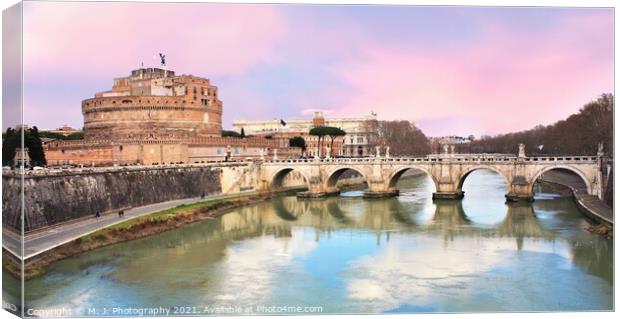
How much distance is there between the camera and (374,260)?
1338cm

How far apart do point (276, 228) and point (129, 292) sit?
7.78m

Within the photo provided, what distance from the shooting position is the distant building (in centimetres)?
4656

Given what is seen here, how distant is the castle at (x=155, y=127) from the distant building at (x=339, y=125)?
10924 mm

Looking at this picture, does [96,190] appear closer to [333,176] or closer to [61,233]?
[61,233]

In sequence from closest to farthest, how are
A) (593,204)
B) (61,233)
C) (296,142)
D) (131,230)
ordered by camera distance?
1. (61,233)
2. (131,230)
3. (593,204)
4. (296,142)

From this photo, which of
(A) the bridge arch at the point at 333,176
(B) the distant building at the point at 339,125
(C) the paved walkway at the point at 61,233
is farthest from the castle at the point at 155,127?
(B) the distant building at the point at 339,125

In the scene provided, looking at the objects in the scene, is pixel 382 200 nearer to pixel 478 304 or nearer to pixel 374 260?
pixel 374 260

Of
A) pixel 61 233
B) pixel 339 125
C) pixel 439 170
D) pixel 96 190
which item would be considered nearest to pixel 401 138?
pixel 339 125

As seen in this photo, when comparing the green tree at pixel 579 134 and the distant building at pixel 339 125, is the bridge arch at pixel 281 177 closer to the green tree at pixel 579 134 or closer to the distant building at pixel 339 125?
the green tree at pixel 579 134

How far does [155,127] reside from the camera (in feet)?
100

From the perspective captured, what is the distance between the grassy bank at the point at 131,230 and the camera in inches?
450

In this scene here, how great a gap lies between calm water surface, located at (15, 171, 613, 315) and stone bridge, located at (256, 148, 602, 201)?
249cm

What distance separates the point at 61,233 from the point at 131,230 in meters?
2.04

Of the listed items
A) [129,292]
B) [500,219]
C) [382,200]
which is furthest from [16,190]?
[382,200]
